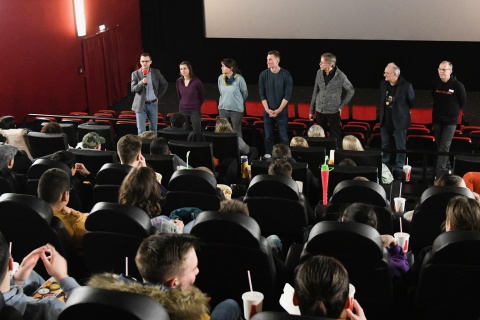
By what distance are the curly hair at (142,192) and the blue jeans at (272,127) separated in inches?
190

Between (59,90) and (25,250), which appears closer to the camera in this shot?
(25,250)

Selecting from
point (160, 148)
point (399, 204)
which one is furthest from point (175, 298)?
point (160, 148)

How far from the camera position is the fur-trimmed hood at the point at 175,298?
8.11ft

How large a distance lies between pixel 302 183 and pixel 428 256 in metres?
2.43

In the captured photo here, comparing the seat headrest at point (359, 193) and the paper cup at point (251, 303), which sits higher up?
the seat headrest at point (359, 193)

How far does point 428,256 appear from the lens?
3469 mm

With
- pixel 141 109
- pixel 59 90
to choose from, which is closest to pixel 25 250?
pixel 141 109

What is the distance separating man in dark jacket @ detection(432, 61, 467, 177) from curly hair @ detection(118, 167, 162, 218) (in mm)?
4681

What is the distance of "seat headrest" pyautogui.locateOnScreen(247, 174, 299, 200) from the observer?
4.71 meters

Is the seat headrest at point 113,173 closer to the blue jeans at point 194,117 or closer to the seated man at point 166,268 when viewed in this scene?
the seated man at point 166,268

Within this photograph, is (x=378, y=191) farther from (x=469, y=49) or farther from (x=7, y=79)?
(x=469, y=49)

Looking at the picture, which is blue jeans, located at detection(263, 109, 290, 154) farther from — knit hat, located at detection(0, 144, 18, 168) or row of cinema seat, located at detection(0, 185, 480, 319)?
row of cinema seat, located at detection(0, 185, 480, 319)

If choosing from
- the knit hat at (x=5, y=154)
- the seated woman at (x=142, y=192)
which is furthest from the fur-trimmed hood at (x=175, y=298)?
the knit hat at (x=5, y=154)

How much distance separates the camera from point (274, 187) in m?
4.75
